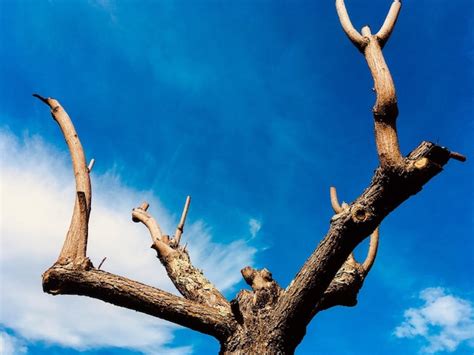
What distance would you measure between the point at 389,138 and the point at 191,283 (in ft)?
10.3

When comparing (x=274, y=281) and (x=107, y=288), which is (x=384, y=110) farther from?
(x=107, y=288)

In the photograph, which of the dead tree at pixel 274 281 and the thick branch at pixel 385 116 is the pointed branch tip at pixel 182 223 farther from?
the thick branch at pixel 385 116

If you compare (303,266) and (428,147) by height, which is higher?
(428,147)

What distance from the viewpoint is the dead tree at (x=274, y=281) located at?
2.95 m

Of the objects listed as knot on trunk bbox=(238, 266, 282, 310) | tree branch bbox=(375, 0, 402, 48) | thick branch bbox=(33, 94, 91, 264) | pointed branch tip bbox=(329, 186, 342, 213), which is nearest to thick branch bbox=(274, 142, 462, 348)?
knot on trunk bbox=(238, 266, 282, 310)

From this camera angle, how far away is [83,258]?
13.0 ft

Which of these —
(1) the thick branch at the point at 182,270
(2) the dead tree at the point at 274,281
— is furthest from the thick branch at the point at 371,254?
(1) the thick branch at the point at 182,270

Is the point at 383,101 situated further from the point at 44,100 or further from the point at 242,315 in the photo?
the point at 44,100

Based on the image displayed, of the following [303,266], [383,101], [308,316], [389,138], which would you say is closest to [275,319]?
[308,316]

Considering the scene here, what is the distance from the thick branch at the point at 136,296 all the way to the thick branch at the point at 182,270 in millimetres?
264

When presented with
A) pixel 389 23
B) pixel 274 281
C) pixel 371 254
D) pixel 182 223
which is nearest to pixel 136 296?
pixel 274 281

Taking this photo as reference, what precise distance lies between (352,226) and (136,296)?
7.27 ft

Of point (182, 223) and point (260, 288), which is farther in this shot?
point (182, 223)

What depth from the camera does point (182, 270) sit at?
524cm
